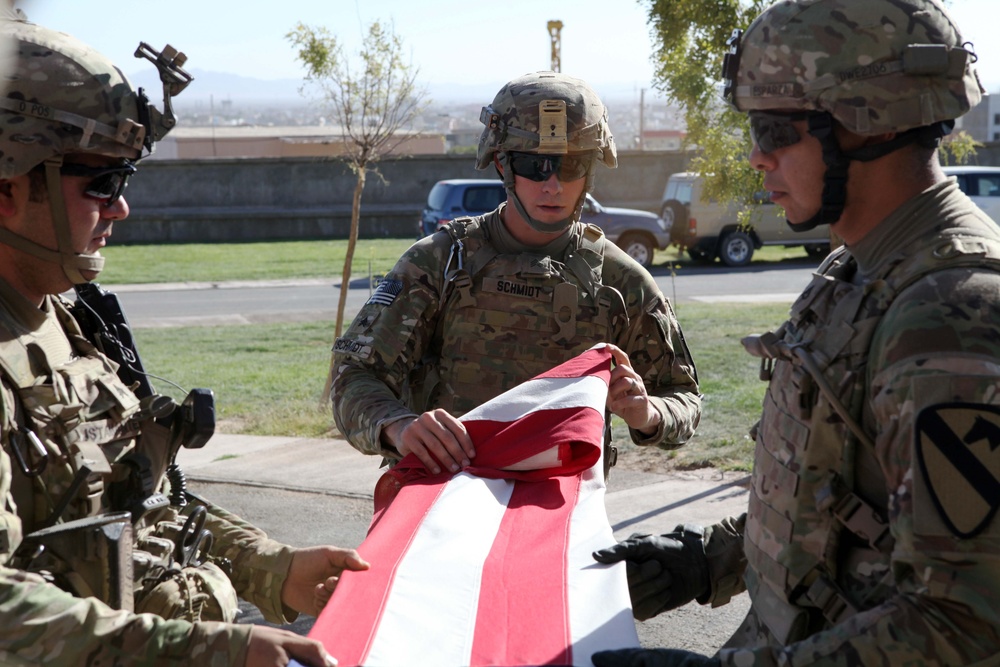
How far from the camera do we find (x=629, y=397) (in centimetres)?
365

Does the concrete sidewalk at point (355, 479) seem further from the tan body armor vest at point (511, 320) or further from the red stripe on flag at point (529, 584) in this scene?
the red stripe on flag at point (529, 584)

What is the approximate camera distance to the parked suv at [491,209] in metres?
23.6

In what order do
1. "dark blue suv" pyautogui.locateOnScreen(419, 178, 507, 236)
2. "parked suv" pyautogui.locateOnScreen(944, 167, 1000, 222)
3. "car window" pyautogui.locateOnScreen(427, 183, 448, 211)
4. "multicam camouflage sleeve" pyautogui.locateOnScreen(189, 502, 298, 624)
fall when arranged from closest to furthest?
"multicam camouflage sleeve" pyautogui.locateOnScreen(189, 502, 298, 624) → "parked suv" pyautogui.locateOnScreen(944, 167, 1000, 222) → "dark blue suv" pyautogui.locateOnScreen(419, 178, 507, 236) → "car window" pyautogui.locateOnScreen(427, 183, 448, 211)

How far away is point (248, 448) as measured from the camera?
9.52m

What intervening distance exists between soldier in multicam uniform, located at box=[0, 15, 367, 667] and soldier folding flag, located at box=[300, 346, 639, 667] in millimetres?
176

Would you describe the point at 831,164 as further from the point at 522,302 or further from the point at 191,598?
the point at 191,598

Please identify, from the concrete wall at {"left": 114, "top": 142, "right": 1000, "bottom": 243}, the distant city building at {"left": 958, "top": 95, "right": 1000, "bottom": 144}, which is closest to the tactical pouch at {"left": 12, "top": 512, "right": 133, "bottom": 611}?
the concrete wall at {"left": 114, "top": 142, "right": 1000, "bottom": 243}

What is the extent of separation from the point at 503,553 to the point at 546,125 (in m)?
1.71

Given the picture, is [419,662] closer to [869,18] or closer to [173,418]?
[173,418]

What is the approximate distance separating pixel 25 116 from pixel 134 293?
19765 millimetres

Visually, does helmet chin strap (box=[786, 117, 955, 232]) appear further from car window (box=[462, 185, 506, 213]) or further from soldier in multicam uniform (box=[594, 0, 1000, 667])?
car window (box=[462, 185, 506, 213])

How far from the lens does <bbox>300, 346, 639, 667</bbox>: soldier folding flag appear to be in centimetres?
248

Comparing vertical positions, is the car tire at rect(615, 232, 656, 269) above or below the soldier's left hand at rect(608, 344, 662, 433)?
below

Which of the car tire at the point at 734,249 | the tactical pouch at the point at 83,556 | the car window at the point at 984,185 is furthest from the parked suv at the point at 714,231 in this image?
the tactical pouch at the point at 83,556
